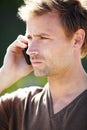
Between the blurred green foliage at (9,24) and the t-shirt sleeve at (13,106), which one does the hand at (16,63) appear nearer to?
the t-shirt sleeve at (13,106)

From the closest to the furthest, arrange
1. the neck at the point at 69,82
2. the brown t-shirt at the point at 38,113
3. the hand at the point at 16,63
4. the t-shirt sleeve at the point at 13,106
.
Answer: the brown t-shirt at the point at 38,113 < the neck at the point at 69,82 < the t-shirt sleeve at the point at 13,106 < the hand at the point at 16,63

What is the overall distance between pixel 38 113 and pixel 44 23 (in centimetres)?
47

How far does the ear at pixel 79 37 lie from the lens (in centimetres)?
323

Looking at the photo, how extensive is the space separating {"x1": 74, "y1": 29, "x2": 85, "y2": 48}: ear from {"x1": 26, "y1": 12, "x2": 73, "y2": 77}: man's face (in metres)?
0.08

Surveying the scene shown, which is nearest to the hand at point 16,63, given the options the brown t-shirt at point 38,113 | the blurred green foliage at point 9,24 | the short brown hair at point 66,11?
the brown t-shirt at point 38,113

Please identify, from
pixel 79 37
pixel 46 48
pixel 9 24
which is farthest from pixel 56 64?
pixel 9 24

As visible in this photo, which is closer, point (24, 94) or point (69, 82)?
Result: point (69, 82)

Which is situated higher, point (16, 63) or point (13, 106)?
point (16, 63)

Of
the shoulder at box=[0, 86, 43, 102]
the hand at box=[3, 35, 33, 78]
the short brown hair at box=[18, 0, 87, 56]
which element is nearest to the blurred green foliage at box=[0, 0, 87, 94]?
the hand at box=[3, 35, 33, 78]

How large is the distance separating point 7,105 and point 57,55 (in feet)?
1.43

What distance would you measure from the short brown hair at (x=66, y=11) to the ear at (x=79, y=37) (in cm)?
2

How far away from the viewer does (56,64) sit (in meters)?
3.16

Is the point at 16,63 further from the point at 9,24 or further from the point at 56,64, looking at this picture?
the point at 9,24

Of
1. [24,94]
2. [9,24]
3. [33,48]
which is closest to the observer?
[33,48]
